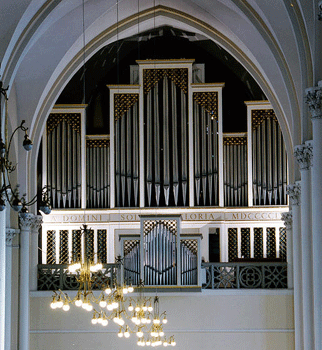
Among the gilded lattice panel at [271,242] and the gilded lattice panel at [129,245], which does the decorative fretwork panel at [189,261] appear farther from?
the gilded lattice panel at [271,242]

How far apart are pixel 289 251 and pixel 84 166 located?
5723 millimetres

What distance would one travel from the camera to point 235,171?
73.0 ft

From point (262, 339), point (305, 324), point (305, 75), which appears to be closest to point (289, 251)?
point (262, 339)

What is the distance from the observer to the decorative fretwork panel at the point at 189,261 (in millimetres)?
20375

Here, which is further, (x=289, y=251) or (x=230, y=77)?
(x=230, y=77)

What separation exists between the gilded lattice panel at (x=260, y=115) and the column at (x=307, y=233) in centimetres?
594

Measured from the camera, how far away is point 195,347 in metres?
20.5

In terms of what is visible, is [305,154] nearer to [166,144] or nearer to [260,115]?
[260,115]

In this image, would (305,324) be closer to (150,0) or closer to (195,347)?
(195,347)

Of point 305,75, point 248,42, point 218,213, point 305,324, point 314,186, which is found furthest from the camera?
point 218,213

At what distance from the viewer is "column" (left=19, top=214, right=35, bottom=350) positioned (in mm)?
20219

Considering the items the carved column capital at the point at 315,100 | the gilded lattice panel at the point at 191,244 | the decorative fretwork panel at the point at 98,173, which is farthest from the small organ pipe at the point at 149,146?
the carved column capital at the point at 315,100

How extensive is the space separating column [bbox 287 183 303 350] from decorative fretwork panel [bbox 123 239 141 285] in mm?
3685

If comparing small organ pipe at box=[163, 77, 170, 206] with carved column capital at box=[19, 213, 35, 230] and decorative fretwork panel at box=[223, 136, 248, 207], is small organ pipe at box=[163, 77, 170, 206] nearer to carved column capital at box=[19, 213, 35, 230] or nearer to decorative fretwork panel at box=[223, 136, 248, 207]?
decorative fretwork panel at box=[223, 136, 248, 207]
